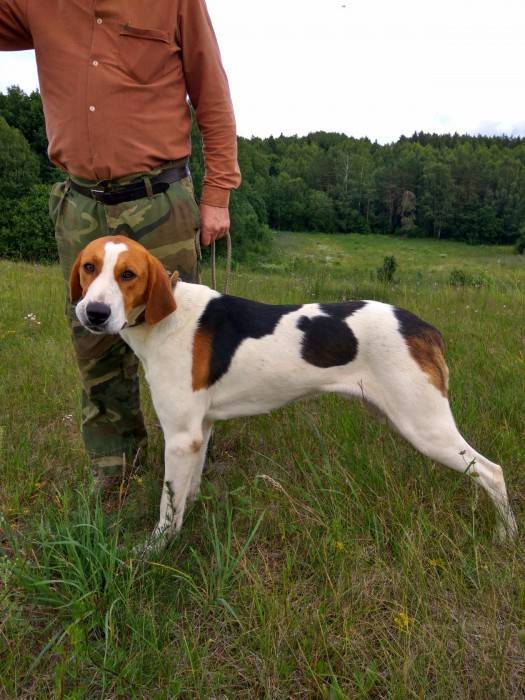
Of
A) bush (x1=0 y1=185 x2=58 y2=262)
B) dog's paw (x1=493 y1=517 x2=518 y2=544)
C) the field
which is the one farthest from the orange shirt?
bush (x1=0 y1=185 x2=58 y2=262)

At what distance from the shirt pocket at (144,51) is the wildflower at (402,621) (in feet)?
9.76

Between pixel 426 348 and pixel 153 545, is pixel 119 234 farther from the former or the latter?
pixel 426 348

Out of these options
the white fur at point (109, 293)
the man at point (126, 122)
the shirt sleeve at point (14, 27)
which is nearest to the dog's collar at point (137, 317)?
the white fur at point (109, 293)

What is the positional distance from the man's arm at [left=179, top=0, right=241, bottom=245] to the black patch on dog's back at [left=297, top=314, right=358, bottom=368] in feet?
3.14

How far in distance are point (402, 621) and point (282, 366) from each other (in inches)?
52.3

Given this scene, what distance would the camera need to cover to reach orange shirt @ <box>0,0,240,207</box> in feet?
8.62

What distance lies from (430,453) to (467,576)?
2.11 ft

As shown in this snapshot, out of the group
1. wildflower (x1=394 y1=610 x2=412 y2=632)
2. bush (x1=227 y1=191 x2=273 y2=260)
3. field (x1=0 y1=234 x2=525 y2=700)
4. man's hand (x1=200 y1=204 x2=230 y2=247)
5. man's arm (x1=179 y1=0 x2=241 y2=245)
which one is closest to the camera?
field (x1=0 y1=234 x2=525 y2=700)

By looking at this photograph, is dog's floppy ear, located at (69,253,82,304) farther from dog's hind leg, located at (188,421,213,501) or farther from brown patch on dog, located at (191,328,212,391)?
dog's hind leg, located at (188,421,213,501)

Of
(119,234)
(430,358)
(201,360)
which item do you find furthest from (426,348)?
(119,234)

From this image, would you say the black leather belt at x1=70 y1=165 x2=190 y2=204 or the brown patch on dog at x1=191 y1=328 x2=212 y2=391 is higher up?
the black leather belt at x1=70 y1=165 x2=190 y2=204

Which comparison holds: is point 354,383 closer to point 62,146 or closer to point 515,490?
point 515,490

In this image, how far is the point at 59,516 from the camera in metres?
2.47

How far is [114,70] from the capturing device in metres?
2.65
